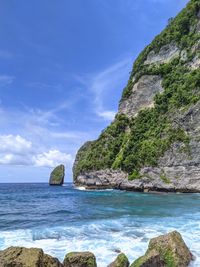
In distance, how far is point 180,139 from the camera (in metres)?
58.1

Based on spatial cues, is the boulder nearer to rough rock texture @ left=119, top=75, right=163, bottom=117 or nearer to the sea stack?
rough rock texture @ left=119, top=75, right=163, bottom=117

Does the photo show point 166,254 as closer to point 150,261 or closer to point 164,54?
point 150,261

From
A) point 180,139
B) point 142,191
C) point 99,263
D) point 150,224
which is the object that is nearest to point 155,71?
point 180,139

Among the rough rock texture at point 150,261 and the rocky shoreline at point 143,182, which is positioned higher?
Result: the rocky shoreline at point 143,182

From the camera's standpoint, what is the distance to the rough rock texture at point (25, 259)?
34.6 ft

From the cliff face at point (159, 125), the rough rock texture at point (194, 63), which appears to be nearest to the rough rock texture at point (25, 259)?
the cliff face at point (159, 125)

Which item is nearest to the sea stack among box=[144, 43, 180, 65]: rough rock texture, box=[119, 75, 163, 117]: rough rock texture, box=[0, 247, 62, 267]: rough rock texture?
box=[119, 75, 163, 117]: rough rock texture

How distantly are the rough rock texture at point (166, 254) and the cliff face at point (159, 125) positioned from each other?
137 ft

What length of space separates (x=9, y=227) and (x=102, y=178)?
172ft

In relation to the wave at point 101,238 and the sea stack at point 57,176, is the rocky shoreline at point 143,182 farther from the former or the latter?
the sea stack at point 57,176

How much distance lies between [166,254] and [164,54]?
7265 cm

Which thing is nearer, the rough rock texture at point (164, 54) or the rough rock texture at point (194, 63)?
the rough rock texture at point (194, 63)

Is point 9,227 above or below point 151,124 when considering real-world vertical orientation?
below

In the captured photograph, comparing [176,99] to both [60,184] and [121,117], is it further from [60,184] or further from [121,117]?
[60,184]
